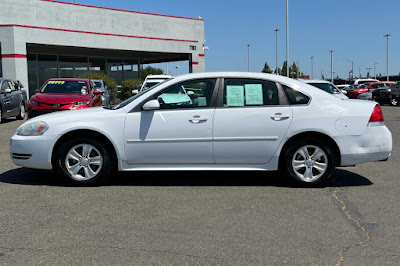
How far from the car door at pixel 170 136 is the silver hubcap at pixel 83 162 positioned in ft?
1.46

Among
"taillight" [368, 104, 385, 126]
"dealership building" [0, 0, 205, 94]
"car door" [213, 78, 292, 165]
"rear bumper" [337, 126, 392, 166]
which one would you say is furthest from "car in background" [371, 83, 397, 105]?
"car door" [213, 78, 292, 165]

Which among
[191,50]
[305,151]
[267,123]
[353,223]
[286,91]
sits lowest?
[353,223]

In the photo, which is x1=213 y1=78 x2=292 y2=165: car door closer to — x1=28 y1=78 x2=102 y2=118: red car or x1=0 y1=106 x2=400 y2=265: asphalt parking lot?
x1=0 y1=106 x2=400 y2=265: asphalt parking lot

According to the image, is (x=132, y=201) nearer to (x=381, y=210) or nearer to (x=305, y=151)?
(x=305, y=151)

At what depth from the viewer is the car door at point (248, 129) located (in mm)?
6027

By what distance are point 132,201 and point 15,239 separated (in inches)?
63.1

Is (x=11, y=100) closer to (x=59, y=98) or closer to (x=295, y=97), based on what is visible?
(x=59, y=98)

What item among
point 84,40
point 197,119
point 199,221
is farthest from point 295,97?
point 84,40

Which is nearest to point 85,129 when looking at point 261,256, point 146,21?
point 261,256

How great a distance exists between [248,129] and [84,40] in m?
30.5

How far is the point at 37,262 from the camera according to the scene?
3.56 m

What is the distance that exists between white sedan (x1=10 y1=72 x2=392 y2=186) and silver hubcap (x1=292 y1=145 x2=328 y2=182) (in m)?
0.01

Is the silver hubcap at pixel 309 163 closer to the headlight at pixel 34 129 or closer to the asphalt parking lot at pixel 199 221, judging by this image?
the asphalt parking lot at pixel 199 221

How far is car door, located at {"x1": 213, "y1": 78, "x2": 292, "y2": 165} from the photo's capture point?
6.03 meters
